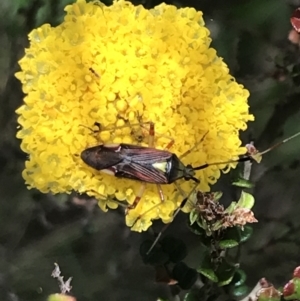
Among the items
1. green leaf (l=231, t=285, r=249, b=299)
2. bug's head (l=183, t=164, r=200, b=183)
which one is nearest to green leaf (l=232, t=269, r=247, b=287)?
green leaf (l=231, t=285, r=249, b=299)

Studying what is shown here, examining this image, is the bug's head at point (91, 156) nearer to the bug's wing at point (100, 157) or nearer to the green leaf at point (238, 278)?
the bug's wing at point (100, 157)

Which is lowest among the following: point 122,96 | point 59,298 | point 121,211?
point 59,298

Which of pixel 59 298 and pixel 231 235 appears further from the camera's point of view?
pixel 59 298

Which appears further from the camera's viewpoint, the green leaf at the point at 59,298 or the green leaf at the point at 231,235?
the green leaf at the point at 59,298

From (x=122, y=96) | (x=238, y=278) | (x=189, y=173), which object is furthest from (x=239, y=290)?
(x=122, y=96)

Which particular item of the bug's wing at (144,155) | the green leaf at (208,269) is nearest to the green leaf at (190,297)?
the green leaf at (208,269)

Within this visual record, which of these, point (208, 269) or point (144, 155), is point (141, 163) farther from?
point (208, 269)
